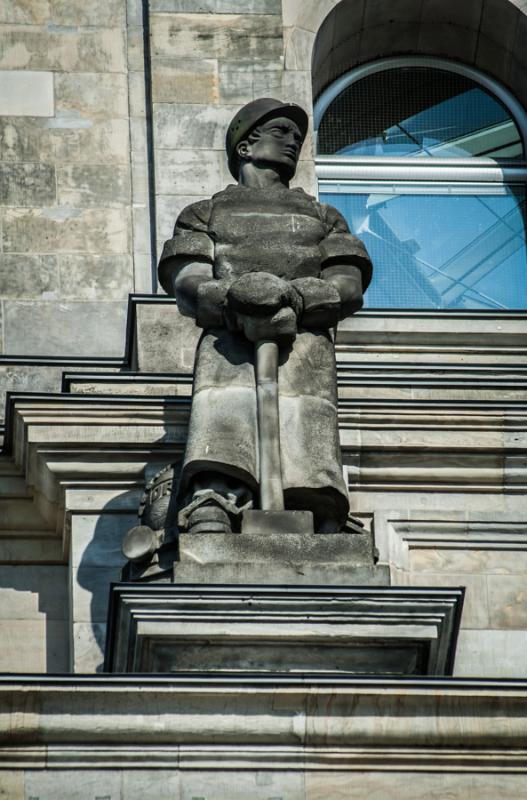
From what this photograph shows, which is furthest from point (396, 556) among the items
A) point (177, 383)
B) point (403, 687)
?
point (403, 687)

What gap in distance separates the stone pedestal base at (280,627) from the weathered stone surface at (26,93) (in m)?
5.78

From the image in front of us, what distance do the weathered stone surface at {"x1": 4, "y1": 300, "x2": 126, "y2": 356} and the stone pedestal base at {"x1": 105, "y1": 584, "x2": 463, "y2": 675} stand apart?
4.34m

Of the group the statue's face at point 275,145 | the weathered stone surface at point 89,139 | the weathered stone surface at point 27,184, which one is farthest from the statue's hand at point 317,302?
the weathered stone surface at point 89,139

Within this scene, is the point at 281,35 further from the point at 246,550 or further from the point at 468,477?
the point at 246,550

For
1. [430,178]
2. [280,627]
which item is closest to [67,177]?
[430,178]

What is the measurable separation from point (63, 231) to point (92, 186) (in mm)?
398

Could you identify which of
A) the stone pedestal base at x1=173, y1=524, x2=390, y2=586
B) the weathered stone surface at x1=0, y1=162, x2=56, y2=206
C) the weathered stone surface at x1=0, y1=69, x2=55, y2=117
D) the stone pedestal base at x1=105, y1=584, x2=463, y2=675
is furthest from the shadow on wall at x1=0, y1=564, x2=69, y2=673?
the weathered stone surface at x1=0, y1=69, x2=55, y2=117

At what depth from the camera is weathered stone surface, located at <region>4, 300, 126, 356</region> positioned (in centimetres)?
1825

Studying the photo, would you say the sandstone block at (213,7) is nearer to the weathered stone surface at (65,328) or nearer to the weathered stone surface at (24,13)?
the weathered stone surface at (24,13)

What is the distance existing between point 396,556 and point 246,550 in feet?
6.70

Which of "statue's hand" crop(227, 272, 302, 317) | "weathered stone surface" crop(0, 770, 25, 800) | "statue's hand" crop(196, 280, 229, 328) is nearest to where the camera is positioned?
"weathered stone surface" crop(0, 770, 25, 800)

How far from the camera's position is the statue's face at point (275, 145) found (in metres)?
15.9

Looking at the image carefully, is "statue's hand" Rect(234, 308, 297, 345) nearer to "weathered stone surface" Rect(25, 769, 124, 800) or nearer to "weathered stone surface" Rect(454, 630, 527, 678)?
"weathered stone surface" Rect(454, 630, 527, 678)

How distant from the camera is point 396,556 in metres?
16.0
